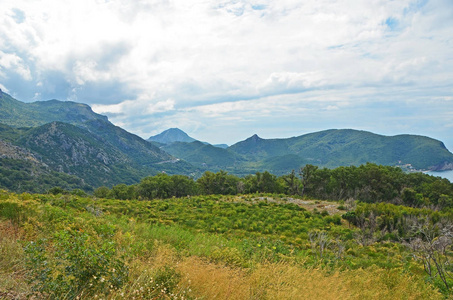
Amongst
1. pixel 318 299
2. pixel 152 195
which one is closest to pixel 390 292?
pixel 318 299

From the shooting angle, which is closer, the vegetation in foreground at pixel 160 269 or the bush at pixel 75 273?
the bush at pixel 75 273

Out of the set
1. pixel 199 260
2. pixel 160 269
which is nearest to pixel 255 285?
pixel 199 260

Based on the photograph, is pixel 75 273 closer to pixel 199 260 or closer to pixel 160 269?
pixel 160 269

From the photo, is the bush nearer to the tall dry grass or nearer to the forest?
the forest

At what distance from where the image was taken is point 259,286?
209 inches

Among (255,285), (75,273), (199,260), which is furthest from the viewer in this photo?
(199,260)

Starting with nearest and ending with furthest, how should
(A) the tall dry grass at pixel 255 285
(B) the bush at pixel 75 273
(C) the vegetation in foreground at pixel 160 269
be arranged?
(B) the bush at pixel 75 273, (C) the vegetation in foreground at pixel 160 269, (A) the tall dry grass at pixel 255 285

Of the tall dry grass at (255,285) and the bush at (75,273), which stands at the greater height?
the bush at (75,273)

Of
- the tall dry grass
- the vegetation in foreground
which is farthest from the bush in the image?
the tall dry grass

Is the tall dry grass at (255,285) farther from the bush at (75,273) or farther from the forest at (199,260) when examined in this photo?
the bush at (75,273)

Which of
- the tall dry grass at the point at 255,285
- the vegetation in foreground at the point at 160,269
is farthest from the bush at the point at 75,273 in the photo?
the tall dry grass at the point at 255,285

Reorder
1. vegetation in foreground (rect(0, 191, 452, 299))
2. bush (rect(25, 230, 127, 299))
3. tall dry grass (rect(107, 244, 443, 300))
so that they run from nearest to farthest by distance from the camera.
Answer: bush (rect(25, 230, 127, 299)) → vegetation in foreground (rect(0, 191, 452, 299)) → tall dry grass (rect(107, 244, 443, 300))

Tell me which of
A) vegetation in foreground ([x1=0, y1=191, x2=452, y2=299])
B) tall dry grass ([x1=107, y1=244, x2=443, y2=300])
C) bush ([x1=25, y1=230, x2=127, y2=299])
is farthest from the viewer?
tall dry grass ([x1=107, y1=244, x2=443, y2=300])

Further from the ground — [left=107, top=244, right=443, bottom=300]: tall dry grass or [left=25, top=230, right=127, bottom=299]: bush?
[left=25, top=230, right=127, bottom=299]: bush
